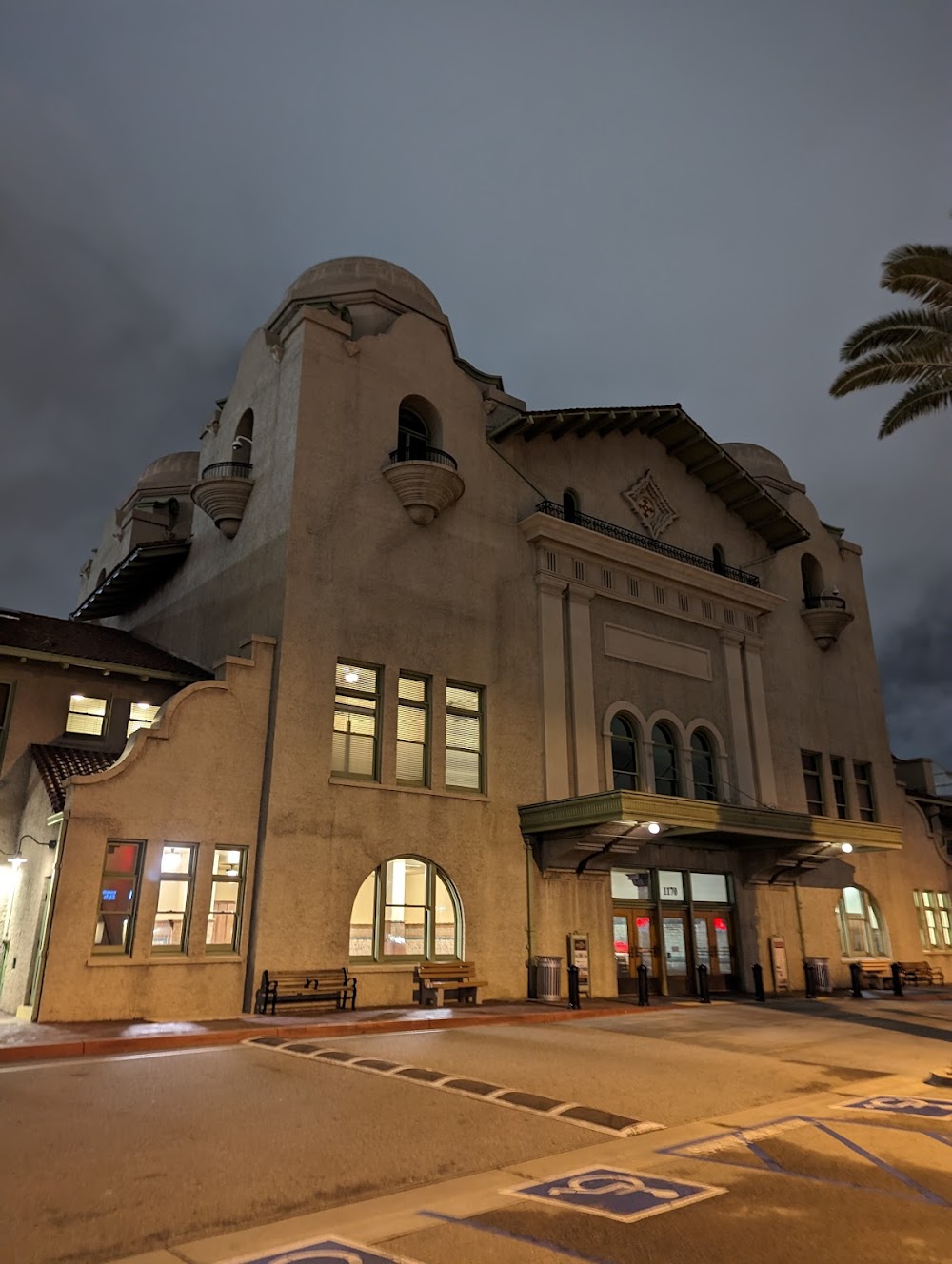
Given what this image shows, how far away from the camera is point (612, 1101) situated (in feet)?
30.8

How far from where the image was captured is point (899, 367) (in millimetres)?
18344

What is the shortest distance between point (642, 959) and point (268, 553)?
582 inches

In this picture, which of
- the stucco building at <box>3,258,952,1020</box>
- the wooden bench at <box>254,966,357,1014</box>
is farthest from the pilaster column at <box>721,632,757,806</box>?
the wooden bench at <box>254,966,357,1014</box>

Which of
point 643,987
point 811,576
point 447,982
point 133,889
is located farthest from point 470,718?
point 811,576

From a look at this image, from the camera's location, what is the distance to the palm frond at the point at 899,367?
17859mm

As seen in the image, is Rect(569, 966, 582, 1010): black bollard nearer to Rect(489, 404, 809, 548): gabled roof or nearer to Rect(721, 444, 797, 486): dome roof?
Rect(489, 404, 809, 548): gabled roof

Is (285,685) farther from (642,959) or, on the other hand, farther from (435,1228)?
(435,1228)

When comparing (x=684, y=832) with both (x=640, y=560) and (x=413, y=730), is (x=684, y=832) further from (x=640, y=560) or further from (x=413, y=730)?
(x=640, y=560)

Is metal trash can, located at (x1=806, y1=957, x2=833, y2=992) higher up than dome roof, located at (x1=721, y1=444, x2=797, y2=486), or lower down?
lower down

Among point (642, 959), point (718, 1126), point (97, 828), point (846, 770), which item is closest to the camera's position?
point (718, 1126)

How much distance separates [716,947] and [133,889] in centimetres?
1693

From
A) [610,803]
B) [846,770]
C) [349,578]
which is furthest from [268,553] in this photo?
[846,770]

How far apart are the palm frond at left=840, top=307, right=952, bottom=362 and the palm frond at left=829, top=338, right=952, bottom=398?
156 mm

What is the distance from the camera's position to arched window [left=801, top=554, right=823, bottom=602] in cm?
3425
